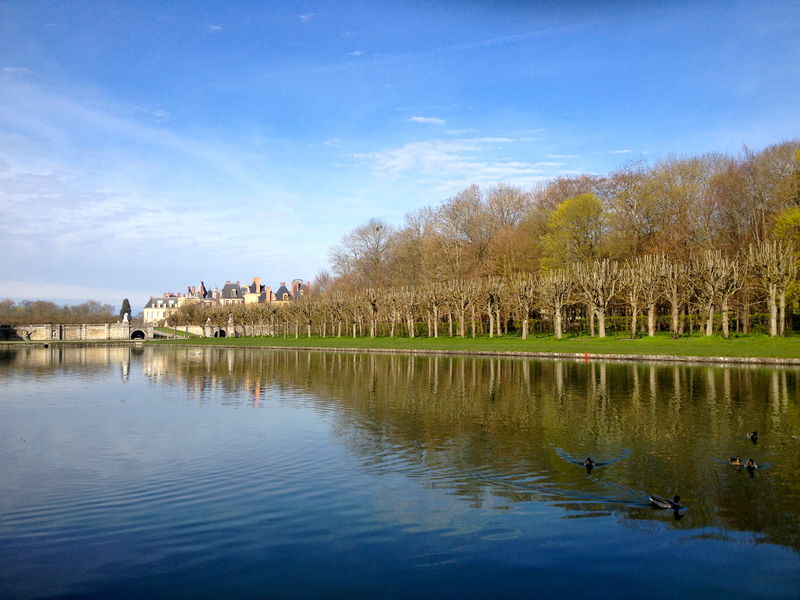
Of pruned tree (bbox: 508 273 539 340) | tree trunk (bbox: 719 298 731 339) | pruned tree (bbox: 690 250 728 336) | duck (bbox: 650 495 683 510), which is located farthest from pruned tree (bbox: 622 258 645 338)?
duck (bbox: 650 495 683 510)

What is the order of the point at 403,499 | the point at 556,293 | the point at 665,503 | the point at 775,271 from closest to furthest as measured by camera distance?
the point at 665,503 → the point at 403,499 → the point at 775,271 → the point at 556,293

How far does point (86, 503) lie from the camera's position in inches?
402

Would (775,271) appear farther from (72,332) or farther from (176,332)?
(72,332)

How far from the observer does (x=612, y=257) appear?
61.1 meters

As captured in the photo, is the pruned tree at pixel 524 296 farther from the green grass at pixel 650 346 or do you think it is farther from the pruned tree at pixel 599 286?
the pruned tree at pixel 599 286

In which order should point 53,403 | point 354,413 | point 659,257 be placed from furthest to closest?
1. point 659,257
2. point 53,403
3. point 354,413

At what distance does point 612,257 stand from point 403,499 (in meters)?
55.1

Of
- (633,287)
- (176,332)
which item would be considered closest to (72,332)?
(176,332)

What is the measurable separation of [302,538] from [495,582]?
8.94ft

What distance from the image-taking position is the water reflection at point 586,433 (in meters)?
10.2

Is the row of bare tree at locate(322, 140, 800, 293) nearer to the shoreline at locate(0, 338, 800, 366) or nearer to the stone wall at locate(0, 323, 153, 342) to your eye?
the shoreline at locate(0, 338, 800, 366)

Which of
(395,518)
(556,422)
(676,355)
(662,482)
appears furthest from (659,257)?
(395,518)

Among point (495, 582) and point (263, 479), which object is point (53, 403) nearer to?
point (263, 479)

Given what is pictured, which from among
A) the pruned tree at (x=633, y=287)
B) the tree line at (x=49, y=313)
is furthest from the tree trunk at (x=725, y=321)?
the tree line at (x=49, y=313)
